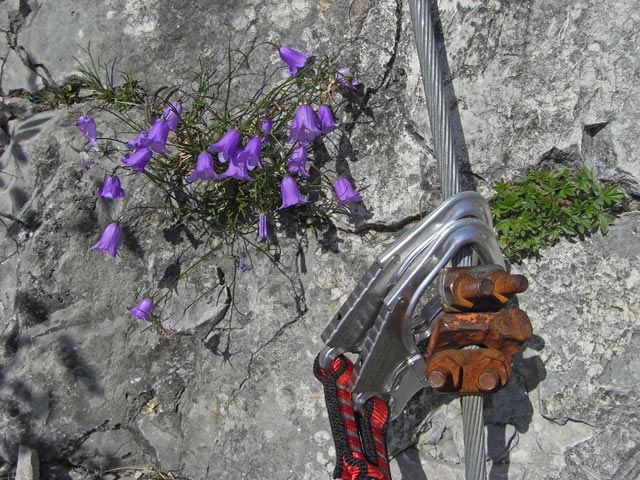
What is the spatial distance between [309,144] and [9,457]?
1481 millimetres

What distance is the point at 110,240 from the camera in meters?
2.60

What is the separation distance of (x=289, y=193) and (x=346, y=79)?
0.43 metres

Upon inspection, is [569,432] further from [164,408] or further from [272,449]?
[164,408]

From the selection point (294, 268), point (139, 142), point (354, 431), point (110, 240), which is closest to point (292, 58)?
point (139, 142)

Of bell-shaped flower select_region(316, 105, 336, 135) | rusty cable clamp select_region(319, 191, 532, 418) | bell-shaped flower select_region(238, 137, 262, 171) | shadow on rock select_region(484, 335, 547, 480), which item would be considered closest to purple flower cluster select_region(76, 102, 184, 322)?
bell-shaped flower select_region(238, 137, 262, 171)

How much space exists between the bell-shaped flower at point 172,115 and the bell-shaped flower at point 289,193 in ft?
1.45

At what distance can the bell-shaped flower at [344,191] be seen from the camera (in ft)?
7.88

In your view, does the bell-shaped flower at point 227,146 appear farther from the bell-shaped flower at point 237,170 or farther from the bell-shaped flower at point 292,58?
the bell-shaped flower at point 292,58

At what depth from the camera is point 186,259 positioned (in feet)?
8.76

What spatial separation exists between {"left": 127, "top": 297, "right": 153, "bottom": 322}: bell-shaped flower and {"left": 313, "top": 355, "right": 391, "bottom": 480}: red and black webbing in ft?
2.53

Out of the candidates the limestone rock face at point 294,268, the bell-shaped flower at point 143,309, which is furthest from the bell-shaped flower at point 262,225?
the bell-shaped flower at point 143,309

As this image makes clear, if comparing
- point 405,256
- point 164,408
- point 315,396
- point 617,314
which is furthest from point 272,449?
point 617,314

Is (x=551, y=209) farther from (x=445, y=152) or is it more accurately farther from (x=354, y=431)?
(x=354, y=431)

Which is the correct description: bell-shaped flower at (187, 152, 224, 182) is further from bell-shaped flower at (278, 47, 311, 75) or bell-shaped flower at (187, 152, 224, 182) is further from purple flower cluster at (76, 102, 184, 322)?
bell-shaped flower at (278, 47, 311, 75)
